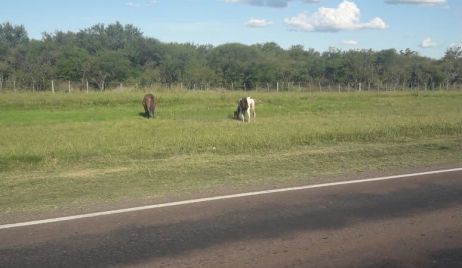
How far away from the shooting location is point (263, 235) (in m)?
6.54

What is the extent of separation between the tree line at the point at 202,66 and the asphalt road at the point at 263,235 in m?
54.9

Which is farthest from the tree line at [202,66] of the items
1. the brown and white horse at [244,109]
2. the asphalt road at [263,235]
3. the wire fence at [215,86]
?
the asphalt road at [263,235]

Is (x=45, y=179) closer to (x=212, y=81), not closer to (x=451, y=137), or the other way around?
(x=451, y=137)

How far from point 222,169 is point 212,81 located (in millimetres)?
63358

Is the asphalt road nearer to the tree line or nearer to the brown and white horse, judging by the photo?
the brown and white horse

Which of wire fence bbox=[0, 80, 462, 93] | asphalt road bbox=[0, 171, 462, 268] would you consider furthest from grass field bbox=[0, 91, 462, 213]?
wire fence bbox=[0, 80, 462, 93]

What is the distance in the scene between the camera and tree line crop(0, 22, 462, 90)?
65.1 meters

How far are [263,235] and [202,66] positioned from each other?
250 feet

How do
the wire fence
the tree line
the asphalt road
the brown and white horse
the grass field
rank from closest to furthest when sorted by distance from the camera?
the asphalt road, the grass field, the brown and white horse, the wire fence, the tree line

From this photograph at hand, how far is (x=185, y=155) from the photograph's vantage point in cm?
1455

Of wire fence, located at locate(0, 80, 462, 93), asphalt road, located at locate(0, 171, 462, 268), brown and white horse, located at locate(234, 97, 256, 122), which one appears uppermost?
wire fence, located at locate(0, 80, 462, 93)

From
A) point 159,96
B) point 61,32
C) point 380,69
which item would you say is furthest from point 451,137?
point 61,32

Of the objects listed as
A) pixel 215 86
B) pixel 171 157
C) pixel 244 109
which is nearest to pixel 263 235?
pixel 171 157

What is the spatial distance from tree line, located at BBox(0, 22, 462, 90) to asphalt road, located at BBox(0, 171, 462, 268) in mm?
54913
